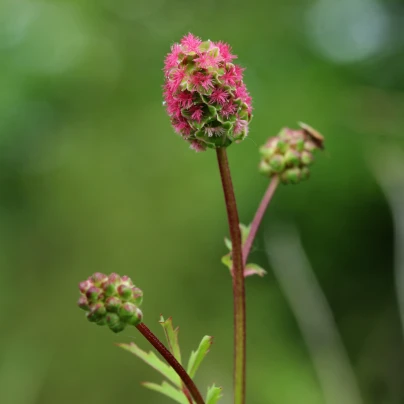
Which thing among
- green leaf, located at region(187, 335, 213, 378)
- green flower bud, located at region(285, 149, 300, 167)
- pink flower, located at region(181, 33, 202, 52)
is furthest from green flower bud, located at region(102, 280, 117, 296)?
green flower bud, located at region(285, 149, 300, 167)

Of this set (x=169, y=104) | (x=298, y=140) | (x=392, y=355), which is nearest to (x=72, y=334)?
(x=392, y=355)

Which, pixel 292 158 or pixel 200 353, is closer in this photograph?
pixel 200 353

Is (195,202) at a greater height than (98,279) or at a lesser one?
greater

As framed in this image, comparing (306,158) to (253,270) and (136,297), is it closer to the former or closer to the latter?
(253,270)

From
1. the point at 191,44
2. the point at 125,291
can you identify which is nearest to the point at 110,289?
the point at 125,291

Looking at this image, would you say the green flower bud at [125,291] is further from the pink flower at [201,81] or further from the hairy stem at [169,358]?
the pink flower at [201,81]

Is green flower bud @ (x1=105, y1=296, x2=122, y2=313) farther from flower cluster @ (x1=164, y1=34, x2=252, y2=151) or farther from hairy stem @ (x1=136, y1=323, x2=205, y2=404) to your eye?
flower cluster @ (x1=164, y1=34, x2=252, y2=151)

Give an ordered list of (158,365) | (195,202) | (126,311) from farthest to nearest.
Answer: (195,202), (158,365), (126,311)

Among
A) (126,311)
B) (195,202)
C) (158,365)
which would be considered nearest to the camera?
(126,311)

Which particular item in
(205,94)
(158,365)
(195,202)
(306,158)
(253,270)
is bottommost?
(158,365)
